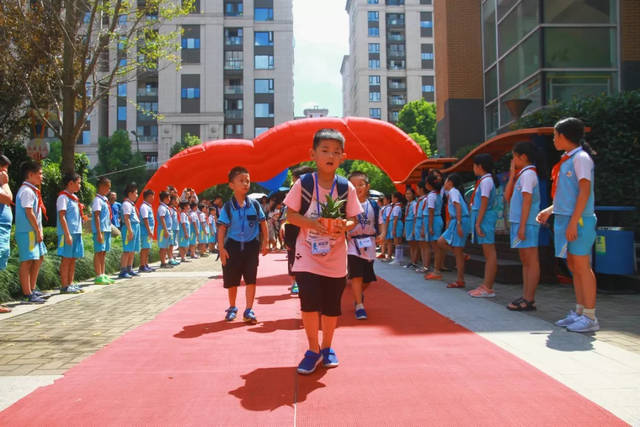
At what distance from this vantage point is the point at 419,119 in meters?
58.0

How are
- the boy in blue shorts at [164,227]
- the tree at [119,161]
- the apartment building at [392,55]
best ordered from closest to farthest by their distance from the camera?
the boy in blue shorts at [164,227], the tree at [119,161], the apartment building at [392,55]

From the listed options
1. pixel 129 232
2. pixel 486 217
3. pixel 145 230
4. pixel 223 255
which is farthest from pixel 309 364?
pixel 145 230

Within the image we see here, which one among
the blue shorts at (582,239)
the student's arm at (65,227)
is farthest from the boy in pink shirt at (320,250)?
the student's arm at (65,227)

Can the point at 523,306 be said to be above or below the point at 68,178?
below

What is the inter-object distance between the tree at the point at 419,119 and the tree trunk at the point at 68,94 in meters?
47.5

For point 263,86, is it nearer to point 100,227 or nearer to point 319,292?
point 100,227

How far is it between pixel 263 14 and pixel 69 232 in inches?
2331

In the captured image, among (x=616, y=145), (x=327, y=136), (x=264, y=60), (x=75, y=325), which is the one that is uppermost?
(x=264, y=60)

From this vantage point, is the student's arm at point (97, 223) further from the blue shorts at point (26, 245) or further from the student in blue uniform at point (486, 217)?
the student in blue uniform at point (486, 217)

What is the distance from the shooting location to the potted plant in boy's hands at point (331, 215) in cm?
364

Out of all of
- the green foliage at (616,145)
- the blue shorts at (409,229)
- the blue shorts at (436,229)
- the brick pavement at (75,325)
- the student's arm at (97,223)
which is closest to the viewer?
the brick pavement at (75,325)

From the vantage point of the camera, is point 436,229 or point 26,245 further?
point 436,229

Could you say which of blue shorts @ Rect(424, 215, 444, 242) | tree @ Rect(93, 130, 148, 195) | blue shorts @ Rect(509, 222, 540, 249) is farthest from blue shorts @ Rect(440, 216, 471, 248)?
tree @ Rect(93, 130, 148, 195)

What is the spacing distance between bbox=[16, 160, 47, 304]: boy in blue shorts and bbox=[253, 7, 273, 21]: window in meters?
59.1
